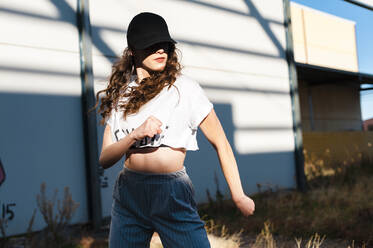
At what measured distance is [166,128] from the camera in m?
1.65

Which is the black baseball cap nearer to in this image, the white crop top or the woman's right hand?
the white crop top

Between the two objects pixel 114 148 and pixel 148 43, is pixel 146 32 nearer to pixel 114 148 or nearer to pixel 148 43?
pixel 148 43

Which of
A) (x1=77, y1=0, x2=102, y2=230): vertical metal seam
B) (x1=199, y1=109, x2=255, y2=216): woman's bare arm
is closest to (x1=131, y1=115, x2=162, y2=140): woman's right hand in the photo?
(x1=199, y1=109, x2=255, y2=216): woman's bare arm

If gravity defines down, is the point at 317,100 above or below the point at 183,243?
above

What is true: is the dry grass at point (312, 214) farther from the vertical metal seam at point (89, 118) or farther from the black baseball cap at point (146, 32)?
the black baseball cap at point (146, 32)

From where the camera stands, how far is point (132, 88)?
1758 millimetres

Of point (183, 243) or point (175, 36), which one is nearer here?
point (183, 243)

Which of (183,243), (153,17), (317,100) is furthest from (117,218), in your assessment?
(317,100)

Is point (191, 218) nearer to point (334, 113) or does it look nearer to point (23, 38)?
point (23, 38)

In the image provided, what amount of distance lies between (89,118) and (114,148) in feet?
9.68

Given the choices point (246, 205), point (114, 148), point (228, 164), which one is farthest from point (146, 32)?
point (246, 205)

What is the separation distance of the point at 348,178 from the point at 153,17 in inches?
A: 263

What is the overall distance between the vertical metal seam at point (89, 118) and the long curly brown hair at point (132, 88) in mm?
2647

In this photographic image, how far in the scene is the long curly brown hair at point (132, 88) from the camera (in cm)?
170
